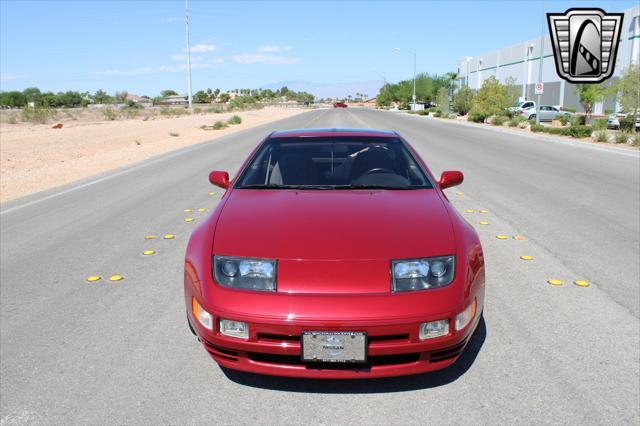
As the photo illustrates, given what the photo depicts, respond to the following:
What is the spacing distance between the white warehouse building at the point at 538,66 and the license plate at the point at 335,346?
40241 mm

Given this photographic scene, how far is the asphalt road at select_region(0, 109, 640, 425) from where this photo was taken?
2770 mm

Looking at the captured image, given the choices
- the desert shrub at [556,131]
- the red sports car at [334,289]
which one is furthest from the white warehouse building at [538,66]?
the red sports car at [334,289]

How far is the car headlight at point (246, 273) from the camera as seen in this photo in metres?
2.74

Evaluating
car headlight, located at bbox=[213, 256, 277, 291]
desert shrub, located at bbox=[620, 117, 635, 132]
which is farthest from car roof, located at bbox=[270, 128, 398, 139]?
desert shrub, located at bbox=[620, 117, 635, 132]

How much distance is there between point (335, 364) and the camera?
106 inches

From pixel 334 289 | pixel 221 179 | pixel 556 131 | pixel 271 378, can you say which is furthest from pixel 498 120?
pixel 334 289

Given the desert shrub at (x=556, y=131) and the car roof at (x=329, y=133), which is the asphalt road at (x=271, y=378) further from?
the desert shrub at (x=556, y=131)

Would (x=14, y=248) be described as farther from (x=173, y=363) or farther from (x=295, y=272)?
(x=295, y=272)

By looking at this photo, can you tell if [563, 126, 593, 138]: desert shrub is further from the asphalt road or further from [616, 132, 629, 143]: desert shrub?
the asphalt road

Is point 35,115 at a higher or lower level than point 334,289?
higher

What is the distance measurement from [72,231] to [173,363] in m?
4.35

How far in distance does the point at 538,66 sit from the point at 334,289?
232ft

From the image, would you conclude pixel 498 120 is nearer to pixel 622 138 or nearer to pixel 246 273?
pixel 622 138

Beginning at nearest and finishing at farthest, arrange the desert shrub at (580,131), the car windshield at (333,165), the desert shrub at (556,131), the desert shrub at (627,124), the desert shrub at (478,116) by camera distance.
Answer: the car windshield at (333,165) → the desert shrub at (580,131) → the desert shrub at (627,124) → the desert shrub at (556,131) → the desert shrub at (478,116)
